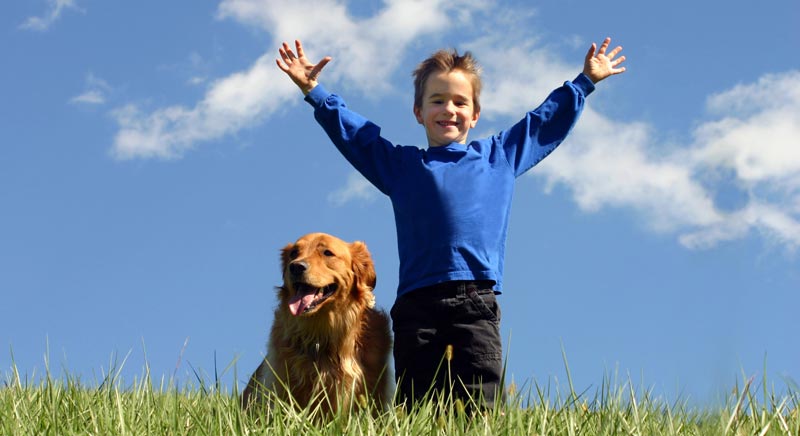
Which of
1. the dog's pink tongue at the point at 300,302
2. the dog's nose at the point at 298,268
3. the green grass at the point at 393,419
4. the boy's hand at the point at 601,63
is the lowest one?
the green grass at the point at 393,419

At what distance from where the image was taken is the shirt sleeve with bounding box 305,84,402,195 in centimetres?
514

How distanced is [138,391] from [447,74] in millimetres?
2618

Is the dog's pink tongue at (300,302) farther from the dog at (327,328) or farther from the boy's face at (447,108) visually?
the boy's face at (447,108)

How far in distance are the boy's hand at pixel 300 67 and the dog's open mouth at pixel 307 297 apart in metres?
1.30

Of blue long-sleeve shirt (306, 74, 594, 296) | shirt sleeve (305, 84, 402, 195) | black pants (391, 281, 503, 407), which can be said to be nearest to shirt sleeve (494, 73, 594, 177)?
blue long-sleeve shirt (306, 74, 594, 296)

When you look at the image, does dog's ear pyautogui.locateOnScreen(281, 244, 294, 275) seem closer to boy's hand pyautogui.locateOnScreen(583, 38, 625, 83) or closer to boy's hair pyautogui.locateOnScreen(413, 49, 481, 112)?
boy's hair pyautogui.locateOnScreen(413, 49, 481, 112)

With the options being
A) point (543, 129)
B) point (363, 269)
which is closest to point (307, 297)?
point (363, 269)

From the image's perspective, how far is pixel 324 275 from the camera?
4977mm

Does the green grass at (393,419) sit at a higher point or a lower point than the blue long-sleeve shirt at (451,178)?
lower

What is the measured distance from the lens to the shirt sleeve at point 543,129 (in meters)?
5.25

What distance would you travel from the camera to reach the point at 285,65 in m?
5.39

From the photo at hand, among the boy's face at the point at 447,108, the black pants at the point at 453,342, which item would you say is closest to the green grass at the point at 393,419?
the black pants at the point at 453,342

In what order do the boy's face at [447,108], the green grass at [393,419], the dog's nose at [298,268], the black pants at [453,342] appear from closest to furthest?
the green grass at [393,419], the black pants at [453,342], the dog's nose at [298,268], the boy's face at [447,108]

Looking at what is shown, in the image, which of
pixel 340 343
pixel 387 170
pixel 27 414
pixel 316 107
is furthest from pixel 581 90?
pixel 27 414
